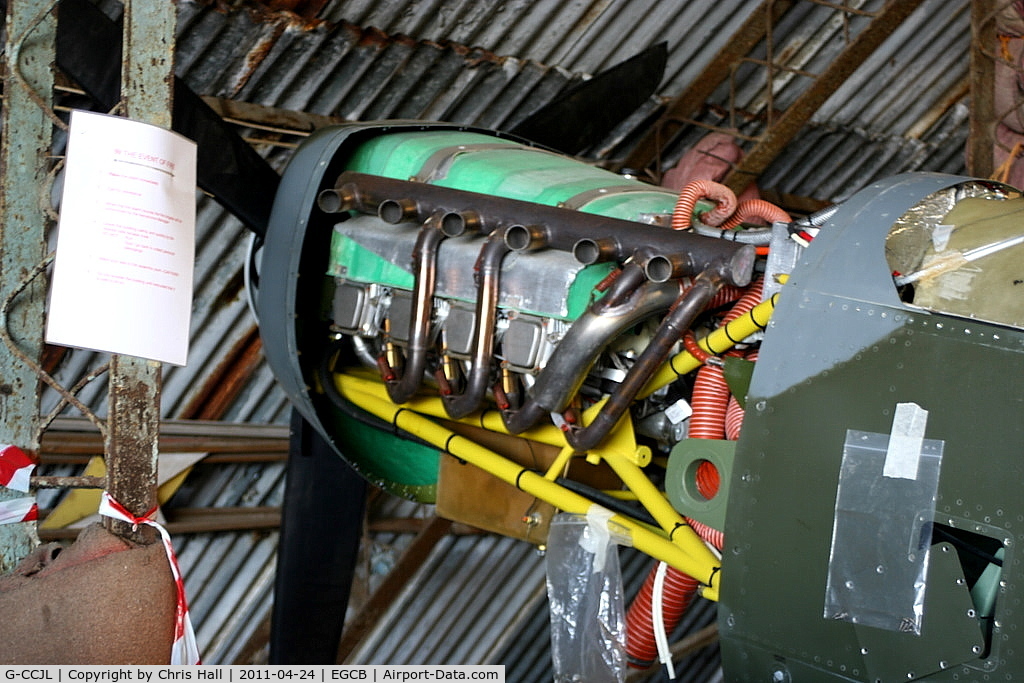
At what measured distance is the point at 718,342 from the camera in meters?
2.99

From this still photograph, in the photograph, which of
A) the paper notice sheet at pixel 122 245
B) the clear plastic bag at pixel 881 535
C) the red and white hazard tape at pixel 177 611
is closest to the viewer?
the clear plastic bag at pixel 881 535

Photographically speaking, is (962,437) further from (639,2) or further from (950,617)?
(639,2)

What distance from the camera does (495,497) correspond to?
155 inches

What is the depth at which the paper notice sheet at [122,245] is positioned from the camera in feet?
8.85

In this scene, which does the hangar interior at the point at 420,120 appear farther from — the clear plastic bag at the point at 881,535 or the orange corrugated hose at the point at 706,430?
the clear plastic bag at the point at 881,535

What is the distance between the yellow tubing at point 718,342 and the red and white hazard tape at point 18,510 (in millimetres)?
1728

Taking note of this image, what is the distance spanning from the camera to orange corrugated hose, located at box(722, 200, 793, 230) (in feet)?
10.9

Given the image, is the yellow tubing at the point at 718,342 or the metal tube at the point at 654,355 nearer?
the yellow tubing at the point at 718,342

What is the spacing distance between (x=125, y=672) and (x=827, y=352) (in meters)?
1.72

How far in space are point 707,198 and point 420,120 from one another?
5.61ft

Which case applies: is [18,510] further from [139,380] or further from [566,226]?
[566,226]

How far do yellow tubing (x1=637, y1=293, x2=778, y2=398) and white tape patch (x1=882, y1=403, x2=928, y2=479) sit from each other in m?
0.45

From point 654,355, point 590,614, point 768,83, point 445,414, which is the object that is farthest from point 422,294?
point 768,83

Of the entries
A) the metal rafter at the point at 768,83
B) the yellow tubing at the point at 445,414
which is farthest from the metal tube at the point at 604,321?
the metal rafter at the point at 768,83
